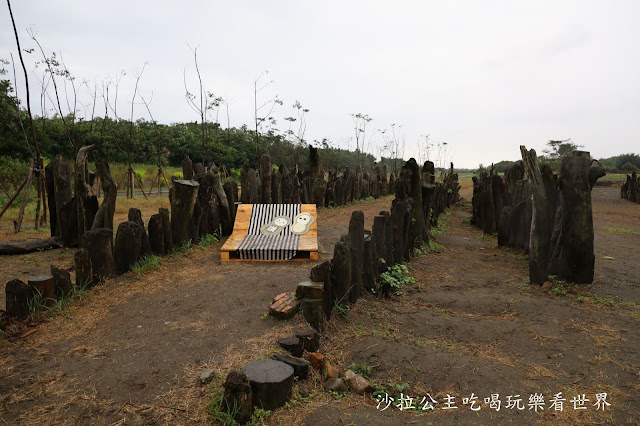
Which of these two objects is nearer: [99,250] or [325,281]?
[325,281]

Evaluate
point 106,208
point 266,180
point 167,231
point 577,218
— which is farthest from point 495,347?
point 266,180

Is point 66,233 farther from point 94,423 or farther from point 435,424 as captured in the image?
point 435,424

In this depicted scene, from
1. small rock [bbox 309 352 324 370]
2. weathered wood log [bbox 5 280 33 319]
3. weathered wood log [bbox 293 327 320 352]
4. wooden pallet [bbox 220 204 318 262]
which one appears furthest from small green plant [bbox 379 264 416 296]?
weathered wood log [bbox 5 280 33 319]

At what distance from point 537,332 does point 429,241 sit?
513 centimetres

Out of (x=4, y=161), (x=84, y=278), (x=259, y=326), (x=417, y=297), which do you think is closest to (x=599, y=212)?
(x=417, y=297)

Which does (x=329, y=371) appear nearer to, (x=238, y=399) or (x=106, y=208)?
(x=238, y=399)

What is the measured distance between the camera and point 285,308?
4082 millimetres

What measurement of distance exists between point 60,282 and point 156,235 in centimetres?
198

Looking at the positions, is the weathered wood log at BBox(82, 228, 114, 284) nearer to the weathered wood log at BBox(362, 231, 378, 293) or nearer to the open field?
the open field

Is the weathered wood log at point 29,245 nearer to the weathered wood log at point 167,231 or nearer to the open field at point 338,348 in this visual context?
the open field at point 338,348

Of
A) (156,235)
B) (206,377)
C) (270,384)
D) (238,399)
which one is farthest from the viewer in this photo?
(156,235)

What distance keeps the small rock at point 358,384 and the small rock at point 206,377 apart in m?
1.00

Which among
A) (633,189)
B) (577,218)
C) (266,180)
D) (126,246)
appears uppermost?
(266,180)

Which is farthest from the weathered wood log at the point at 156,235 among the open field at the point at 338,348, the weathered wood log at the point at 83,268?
the weathered wood log at the point at 83,268
